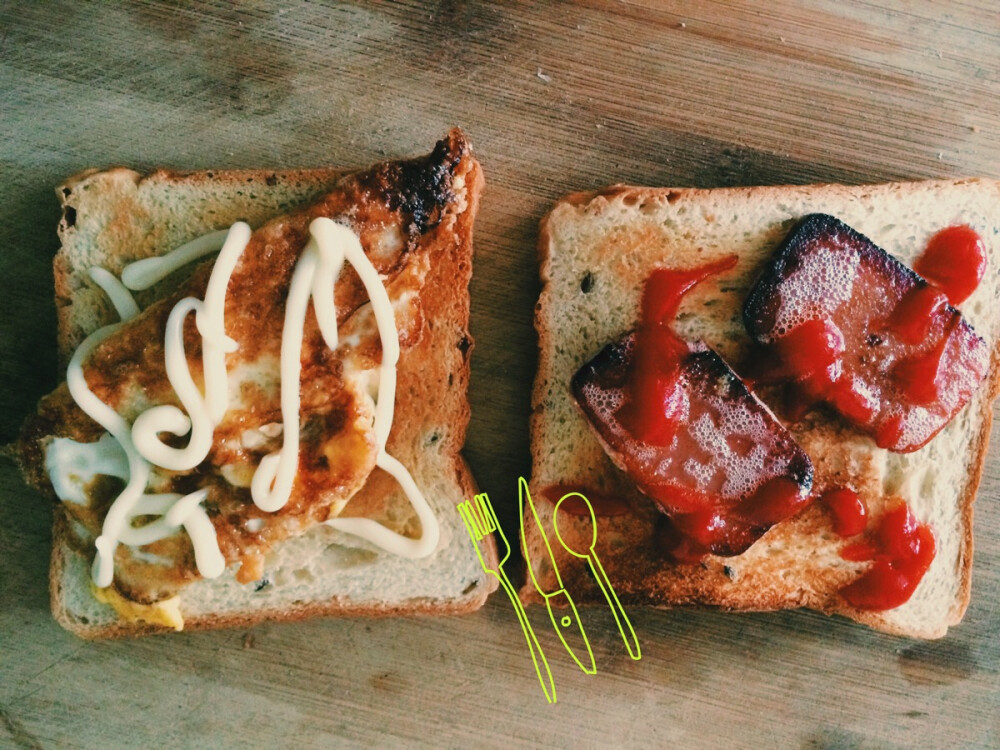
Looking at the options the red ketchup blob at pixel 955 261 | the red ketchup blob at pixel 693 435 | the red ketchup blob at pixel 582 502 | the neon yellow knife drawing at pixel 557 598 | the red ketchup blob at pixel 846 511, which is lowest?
the neon yellow knife drawing at pixel 557 598

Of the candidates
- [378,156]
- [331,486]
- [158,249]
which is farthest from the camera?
[378,156]

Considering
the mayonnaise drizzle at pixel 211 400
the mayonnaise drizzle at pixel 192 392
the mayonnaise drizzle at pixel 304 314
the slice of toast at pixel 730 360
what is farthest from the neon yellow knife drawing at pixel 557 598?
the mayonnaise drizzle at pixel 192 392

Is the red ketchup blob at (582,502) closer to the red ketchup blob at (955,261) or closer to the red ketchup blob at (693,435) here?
the red ketchup blob at (693,435)

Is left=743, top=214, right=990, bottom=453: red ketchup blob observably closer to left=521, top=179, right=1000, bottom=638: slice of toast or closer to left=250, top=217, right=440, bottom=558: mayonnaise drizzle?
left=521, top=179, right=1000, bottom=638: slice of toast

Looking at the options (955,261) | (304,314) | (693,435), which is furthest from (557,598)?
(955,261)

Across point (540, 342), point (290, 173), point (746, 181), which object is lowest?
point (540, 342)

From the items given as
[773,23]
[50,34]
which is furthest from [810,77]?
[50,34]

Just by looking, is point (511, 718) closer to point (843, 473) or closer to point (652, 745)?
point (652, 745)

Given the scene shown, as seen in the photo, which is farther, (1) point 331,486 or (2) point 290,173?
(2) point 290,173
